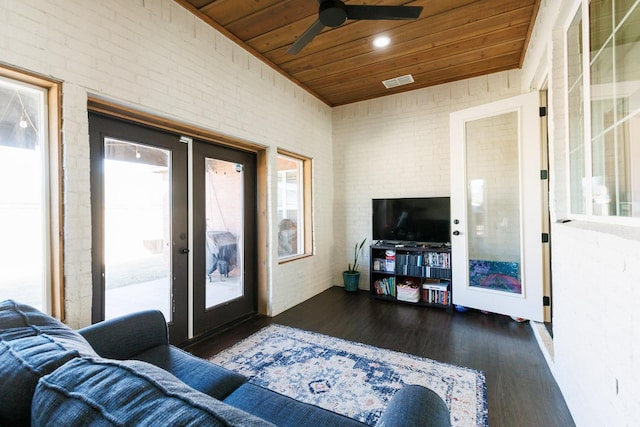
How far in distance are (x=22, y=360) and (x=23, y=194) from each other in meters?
1.50

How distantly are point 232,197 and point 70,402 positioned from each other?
9.14ft

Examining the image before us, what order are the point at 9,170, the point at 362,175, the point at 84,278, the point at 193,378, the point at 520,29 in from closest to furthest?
the point at 193,378 → the point at 9,170 → the point at 84,278 → the point at 520,29 → the point at 362,175

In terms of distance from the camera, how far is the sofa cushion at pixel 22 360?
2.25ft

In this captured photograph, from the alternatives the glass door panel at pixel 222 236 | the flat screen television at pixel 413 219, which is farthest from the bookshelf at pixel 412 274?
the glass door panel at pixel 222 236

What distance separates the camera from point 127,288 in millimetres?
2355

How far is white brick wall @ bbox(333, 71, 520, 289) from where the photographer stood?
13.0 feet

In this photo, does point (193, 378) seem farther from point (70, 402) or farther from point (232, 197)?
point (232, 197)

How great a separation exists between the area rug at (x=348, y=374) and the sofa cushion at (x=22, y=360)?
1.22 m

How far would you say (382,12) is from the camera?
78.2 inches

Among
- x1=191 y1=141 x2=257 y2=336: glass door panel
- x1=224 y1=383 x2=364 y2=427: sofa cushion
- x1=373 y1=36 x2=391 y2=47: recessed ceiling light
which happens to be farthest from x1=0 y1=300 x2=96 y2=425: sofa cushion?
x1=373 y1=36 x2=391 y2=47: recessed ceiling light

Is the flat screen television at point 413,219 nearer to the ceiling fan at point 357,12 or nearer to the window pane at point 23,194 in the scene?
the ceiling fan at point 357,12

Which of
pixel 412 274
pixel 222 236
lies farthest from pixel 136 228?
pixel 412 274

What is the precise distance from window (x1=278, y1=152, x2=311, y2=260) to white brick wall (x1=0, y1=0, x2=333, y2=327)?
495mm

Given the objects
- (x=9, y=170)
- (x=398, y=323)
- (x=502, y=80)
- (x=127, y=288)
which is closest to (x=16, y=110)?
(x=9, y=170)
